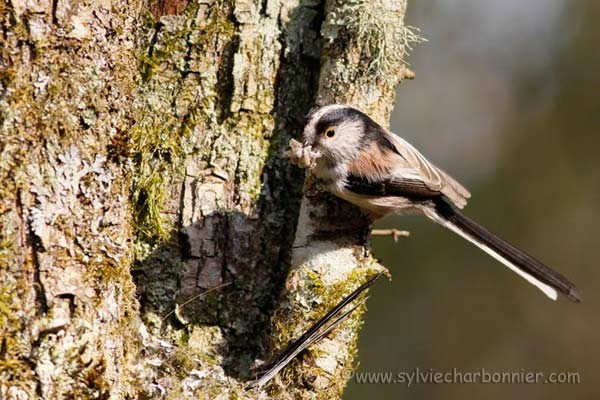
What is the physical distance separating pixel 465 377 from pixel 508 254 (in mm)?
3741

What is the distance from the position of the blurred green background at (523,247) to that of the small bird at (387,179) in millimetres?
3171

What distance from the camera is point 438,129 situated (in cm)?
758

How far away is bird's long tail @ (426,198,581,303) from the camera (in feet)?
10.6

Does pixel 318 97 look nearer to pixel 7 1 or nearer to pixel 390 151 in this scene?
pixel 390 151

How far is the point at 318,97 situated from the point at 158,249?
96cm

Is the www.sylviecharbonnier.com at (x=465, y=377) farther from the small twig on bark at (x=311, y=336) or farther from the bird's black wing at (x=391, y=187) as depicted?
the small twig on bark at (x=311, y=336)

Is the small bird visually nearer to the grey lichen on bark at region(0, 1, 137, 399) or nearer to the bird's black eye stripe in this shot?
the bird's black eye stripe

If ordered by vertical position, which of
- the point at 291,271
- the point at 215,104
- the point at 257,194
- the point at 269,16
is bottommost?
the point at 291,271

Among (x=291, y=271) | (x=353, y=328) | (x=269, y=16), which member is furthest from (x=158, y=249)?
(x=269, y=16)

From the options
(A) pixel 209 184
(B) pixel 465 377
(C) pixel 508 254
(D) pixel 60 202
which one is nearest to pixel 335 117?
(A) pixel 209 184

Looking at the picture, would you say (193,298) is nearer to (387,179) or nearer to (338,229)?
(338,229)

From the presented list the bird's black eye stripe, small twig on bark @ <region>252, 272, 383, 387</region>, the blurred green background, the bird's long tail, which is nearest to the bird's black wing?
the bird's long tail

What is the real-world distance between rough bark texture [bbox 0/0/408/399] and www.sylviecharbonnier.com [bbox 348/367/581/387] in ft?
13.0

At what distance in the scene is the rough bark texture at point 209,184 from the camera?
2174mm
